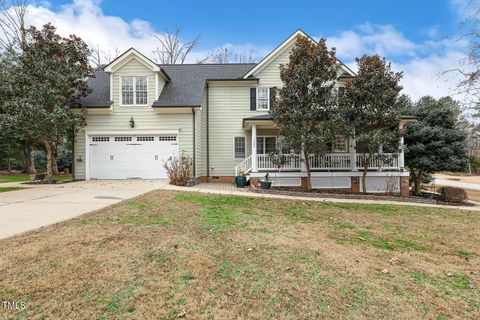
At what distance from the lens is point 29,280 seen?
11.4 ft

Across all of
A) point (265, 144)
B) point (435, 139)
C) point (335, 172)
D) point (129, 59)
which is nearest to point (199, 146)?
point (265, 144)

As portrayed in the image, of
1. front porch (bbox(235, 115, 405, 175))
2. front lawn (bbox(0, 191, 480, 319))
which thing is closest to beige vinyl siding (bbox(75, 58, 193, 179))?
front porch (bbox(235, 115, 405, 175))

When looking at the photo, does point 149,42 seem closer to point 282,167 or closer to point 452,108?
point 282,167

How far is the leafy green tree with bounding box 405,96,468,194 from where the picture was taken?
1459 cm

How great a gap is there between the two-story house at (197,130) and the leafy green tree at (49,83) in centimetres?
141

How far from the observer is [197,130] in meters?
16.6

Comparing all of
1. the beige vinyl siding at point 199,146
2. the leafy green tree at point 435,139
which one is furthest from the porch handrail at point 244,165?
the leafy green tree at point 435,139

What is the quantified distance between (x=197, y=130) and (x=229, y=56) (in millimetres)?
21694

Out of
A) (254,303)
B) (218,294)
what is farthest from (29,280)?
(254,303)

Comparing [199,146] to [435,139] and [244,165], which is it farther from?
[435,139]

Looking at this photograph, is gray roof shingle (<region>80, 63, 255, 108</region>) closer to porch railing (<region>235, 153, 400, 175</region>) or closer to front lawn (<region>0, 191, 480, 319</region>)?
porch railing (<region>235, 153, 400, 175</region>)

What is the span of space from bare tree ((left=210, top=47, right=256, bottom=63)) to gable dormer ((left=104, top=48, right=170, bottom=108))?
1945 centimetres

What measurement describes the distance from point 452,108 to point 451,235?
12.1 m

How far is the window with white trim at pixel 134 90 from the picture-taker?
16.3m
